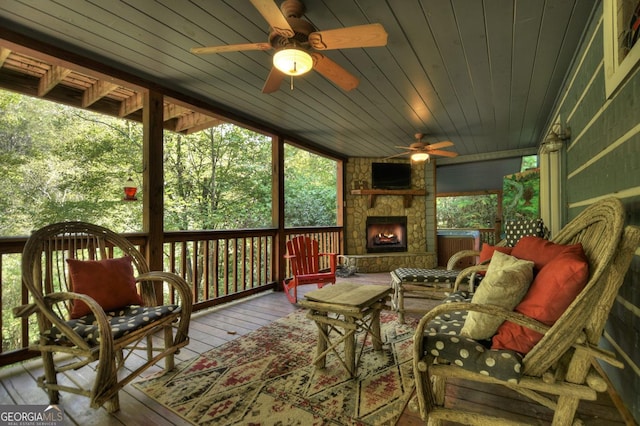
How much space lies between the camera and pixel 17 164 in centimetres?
531

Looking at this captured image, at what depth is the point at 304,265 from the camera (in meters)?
3.94

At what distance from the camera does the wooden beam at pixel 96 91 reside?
3.06m

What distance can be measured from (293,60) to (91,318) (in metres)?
1.99

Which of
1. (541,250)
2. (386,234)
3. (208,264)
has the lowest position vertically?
(208,264)

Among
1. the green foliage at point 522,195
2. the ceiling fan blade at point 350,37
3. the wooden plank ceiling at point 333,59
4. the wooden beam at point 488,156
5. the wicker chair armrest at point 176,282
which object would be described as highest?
the wooden plank ceiling at point 333,59

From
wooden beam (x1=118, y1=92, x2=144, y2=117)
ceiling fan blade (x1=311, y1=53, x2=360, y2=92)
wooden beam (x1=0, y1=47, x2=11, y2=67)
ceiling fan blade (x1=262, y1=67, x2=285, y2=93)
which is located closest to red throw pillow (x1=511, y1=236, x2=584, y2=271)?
ceiling fan blade (x1=311, y1=53, x2=360, y2=92)

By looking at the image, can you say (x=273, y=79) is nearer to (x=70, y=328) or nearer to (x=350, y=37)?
(x=350, y=37)

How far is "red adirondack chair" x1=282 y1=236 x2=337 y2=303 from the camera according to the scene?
3.65 metres

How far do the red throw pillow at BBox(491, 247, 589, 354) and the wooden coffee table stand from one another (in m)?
0.84

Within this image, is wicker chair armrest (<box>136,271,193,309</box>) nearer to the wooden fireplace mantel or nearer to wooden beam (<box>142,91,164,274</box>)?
wooden beam (<box>142,91,164,274</box>)

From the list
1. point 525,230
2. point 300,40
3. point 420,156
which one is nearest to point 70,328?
point 300,40

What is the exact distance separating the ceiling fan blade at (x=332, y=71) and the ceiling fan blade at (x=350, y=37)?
0.44ft

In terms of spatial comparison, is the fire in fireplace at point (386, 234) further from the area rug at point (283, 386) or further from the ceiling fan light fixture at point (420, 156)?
the area rug at point (283, 386)
